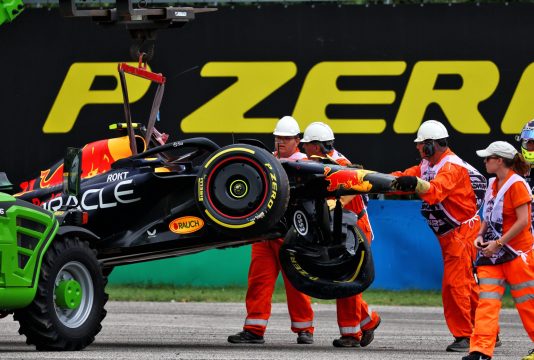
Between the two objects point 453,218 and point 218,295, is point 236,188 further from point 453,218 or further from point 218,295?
point 218,295

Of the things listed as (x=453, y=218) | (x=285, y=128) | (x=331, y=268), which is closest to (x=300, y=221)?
(x=331, y=268)

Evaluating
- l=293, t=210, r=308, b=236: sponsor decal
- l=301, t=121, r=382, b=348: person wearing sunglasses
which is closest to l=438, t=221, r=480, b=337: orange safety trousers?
l=301, t=121, r=382, b=348: person wearing sunglasses

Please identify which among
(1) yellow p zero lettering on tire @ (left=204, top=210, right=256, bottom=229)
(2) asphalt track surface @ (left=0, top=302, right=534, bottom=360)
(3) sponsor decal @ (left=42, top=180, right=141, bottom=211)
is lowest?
(2) asphalt track surface @ (left=0, top=302, right=534, bottom=360)

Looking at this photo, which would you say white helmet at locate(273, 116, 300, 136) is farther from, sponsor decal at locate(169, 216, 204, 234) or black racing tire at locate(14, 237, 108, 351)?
black racing tire at locate(14, 237, 108, 351)

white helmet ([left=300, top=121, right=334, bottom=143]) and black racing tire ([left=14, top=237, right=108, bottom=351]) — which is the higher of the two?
white helmet ([left=300, top=121, right=334, bottom=143])

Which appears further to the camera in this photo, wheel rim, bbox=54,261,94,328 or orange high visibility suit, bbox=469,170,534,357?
wheel rim, bbox=54,261,94,328

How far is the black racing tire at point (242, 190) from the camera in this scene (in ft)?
39.1

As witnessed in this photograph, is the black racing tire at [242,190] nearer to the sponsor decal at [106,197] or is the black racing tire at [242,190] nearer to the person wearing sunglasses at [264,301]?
the sponsor decal at [106,197]

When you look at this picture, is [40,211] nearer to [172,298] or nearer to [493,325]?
[493,325]

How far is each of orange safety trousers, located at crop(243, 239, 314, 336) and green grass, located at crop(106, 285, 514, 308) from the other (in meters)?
5.28

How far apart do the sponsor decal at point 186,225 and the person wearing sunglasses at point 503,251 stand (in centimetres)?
259

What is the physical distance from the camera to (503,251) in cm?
1127

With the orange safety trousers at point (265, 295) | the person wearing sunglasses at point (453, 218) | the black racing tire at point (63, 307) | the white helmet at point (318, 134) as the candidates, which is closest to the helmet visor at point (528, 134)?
the person wearing sunglasses at point (453, 218)

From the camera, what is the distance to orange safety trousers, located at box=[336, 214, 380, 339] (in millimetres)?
13617
